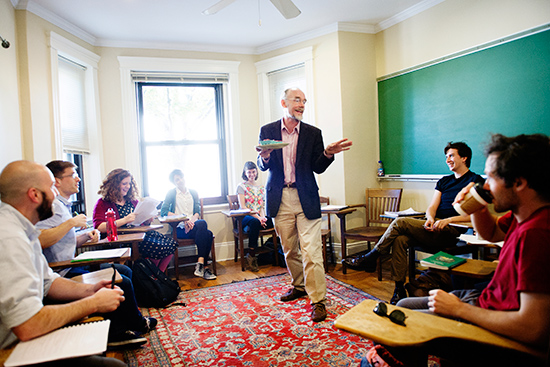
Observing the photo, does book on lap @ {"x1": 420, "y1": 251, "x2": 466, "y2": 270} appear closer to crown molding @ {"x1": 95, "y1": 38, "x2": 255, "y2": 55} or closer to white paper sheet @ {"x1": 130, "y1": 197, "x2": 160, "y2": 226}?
white paper sheet @ {"x1": 130, "y1": 197, "x2": 160, "y2": 226}

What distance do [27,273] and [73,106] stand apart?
3.61 metres

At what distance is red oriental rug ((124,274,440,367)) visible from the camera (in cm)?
223

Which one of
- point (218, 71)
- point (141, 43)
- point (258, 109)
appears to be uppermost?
point (141, 43)

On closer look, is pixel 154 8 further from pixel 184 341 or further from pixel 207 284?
pixel 184 341

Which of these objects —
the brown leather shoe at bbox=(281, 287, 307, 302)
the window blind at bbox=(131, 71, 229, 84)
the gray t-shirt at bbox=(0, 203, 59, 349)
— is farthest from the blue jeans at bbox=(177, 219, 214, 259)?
the gray t-shirt at bbox=(0, 203, 59, 349)

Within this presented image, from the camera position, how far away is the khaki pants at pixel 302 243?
2.79 m

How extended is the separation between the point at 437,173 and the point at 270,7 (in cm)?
253

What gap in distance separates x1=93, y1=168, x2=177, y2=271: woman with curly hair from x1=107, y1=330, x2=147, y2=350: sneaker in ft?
3.39

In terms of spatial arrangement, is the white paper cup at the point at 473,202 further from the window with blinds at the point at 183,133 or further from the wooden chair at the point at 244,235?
the window with blinds at the point at 183,133

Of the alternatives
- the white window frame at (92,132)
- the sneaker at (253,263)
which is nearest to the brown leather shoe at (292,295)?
the sneaker at (253,263)

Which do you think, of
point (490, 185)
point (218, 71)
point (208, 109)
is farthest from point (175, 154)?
point (490, 185)

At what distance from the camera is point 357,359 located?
7.06ft

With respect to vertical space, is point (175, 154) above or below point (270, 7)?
below

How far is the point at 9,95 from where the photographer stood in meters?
3.19
